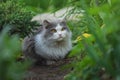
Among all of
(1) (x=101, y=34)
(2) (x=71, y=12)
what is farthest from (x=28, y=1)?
(1) (x=101, y=34)

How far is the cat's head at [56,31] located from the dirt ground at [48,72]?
0.35m

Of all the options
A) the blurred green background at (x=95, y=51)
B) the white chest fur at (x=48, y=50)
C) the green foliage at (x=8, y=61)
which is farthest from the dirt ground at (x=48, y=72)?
the green foliage at (x=8, y=61)

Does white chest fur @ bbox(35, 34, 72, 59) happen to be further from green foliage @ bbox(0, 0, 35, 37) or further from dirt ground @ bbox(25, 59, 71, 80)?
green foliage @ bbox(0, 0, 35, 37)

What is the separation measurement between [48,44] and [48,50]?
89 millimetres

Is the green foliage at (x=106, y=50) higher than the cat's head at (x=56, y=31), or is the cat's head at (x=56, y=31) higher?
the cat's head at (x=56, y=31)

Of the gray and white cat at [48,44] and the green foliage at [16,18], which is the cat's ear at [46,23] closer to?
the gray and white cat at [48,44]

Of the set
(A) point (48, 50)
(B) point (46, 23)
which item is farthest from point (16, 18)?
(A) point (48, 50)

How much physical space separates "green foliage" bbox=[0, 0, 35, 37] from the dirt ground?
1.68 ft

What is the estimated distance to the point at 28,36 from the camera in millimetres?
5711

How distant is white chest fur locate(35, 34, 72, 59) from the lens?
574cm

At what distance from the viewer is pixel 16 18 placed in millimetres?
5285

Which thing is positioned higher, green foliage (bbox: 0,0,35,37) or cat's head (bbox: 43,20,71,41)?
green foliage (bbox: 0,0,35,37)

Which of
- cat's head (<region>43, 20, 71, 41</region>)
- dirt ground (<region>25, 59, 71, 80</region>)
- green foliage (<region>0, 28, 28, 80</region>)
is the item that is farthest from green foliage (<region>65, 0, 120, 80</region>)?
cat's head (<region>43, 20, 71, 41</region>)

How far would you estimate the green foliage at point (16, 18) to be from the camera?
524 cm
